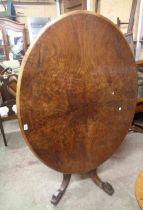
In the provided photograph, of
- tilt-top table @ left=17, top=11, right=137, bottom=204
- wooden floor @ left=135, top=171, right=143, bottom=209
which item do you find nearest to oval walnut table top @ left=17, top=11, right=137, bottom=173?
Result: tilt-top table @ left=17, top=11, right=137, bottom=204

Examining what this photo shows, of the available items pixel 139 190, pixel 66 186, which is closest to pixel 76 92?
pixel 139 190

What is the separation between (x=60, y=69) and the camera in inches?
41.9

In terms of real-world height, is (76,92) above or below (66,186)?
above

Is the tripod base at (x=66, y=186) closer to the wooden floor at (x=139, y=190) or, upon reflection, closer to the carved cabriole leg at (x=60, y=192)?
the carved cabriole leg at (x=60, y=192)

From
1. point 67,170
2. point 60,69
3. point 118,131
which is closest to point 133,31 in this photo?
point 118,131

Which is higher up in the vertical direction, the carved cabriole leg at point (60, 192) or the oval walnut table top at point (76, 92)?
the oval walnut table top at point (76, 92)

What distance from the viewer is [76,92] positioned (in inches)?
46.0

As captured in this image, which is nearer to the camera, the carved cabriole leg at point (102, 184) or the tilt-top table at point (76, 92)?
the tilt-top table at point (76, 92)

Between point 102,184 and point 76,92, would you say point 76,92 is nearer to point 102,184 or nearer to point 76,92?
point 76,92

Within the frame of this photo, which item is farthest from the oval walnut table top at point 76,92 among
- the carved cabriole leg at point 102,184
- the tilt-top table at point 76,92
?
the carved cabriole leg at point 102,184

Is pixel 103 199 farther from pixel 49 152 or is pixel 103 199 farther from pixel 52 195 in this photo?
pixel 49 152

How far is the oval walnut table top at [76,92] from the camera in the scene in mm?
1005

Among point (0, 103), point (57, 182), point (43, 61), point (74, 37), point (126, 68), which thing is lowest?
point (57, 182)

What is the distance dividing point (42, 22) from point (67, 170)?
3.17m
